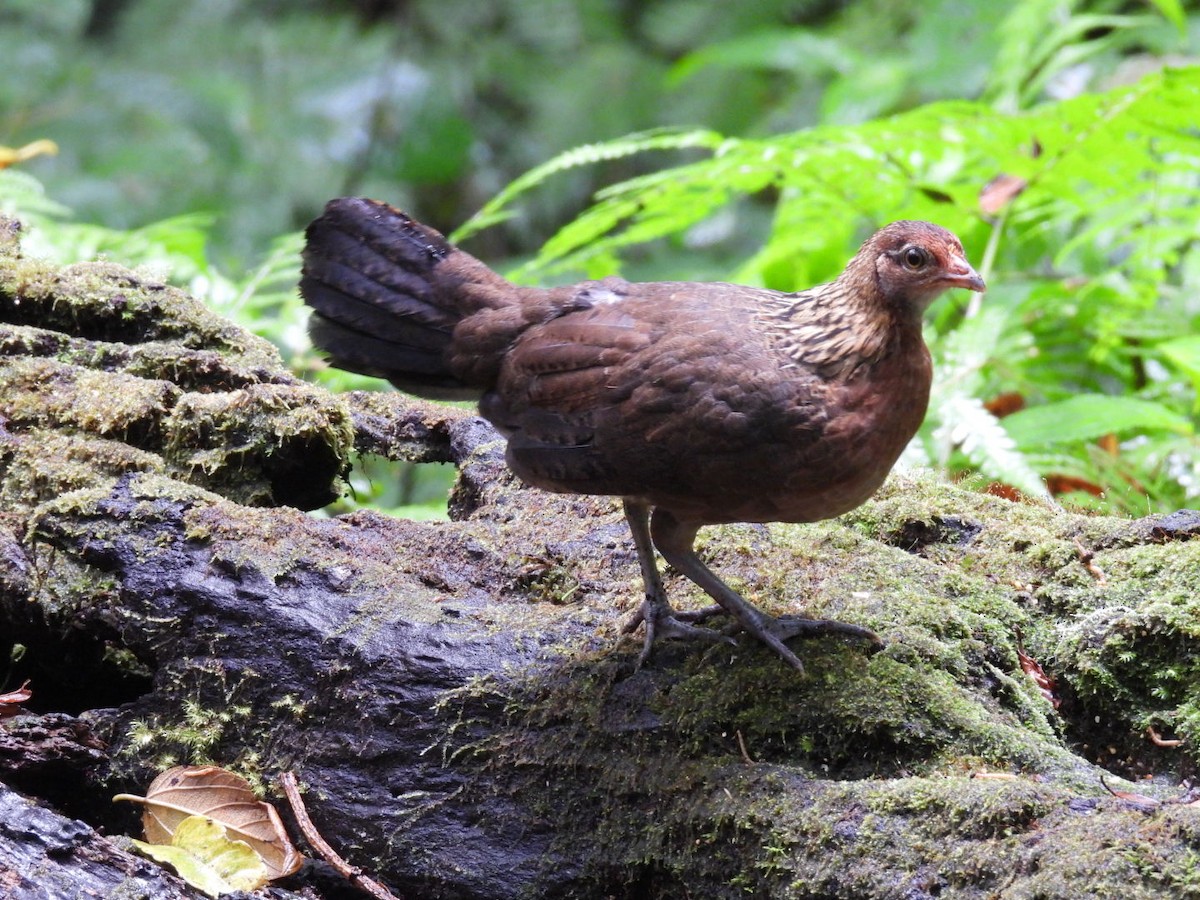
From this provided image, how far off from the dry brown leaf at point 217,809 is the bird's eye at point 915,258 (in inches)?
84.0

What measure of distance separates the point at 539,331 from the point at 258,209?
6.31 meters

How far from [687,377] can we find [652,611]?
0.64m

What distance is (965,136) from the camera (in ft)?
17.4

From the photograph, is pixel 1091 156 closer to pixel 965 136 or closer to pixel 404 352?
pixel 965 136

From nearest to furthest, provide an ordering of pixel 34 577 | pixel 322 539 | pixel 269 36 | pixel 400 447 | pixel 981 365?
1. pixel 34 577
2. pixel 322 539
3. pixel 400 447
4. pixel 981 365
5. pixel 269 36

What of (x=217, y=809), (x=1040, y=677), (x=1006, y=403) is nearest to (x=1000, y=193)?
(x=1006, y=403)

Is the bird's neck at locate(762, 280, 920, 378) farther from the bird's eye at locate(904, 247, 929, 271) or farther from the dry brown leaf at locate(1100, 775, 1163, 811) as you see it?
the dry brown leaf at locate(1100, 775, 1163, 811)

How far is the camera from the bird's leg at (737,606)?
10.1 feet

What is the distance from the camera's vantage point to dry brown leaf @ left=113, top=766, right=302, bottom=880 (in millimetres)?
2756

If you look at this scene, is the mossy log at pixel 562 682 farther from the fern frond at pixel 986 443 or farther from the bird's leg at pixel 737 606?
the fern frond at pixel 986 443

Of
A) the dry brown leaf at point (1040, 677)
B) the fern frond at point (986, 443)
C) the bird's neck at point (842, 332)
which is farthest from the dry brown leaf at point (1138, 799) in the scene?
the fern frond at point (986, 443)

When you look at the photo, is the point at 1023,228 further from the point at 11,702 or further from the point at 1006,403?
the point at 11,702

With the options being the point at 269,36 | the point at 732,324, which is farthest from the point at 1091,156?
the point at 269,36

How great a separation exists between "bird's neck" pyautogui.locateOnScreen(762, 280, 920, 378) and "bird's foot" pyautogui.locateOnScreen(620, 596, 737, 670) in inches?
29.4
